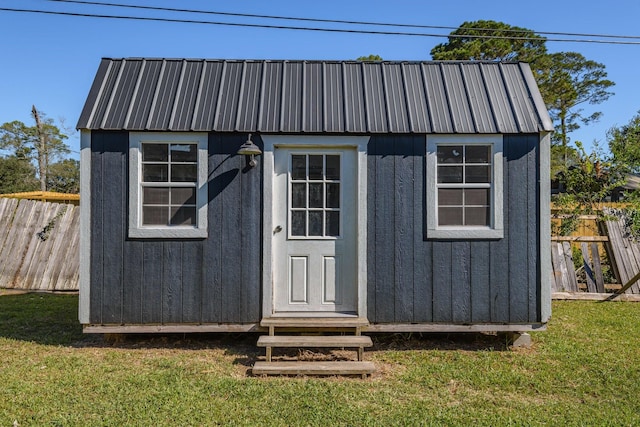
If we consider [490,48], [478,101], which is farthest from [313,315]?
[490,48]

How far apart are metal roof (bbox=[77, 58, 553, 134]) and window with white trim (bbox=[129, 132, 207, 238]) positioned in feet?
0.61

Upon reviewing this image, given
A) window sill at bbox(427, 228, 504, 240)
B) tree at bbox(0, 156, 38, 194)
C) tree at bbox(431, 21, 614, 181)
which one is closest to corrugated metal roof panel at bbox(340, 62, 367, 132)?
window sill at bbox(427, 228, 504, 240)

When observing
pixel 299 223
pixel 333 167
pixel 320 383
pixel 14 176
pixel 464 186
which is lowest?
pixel 320 383

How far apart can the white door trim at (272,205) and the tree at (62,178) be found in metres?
27.5

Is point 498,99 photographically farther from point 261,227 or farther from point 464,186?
point 261,227

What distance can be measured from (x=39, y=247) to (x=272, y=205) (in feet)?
19.6

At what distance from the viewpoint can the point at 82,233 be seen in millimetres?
4625

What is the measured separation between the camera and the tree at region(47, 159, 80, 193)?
90.5 ft

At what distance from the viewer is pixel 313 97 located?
16.2 ft

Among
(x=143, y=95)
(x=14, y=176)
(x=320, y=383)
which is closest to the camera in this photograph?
(x=320, y=383)

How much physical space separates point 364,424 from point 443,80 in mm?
4002

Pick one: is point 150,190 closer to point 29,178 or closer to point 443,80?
point 443,80

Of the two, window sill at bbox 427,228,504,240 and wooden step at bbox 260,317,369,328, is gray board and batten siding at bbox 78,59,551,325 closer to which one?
window sill at bbox 427,228,504,240

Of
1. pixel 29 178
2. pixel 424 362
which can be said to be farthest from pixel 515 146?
pixel 29 178
